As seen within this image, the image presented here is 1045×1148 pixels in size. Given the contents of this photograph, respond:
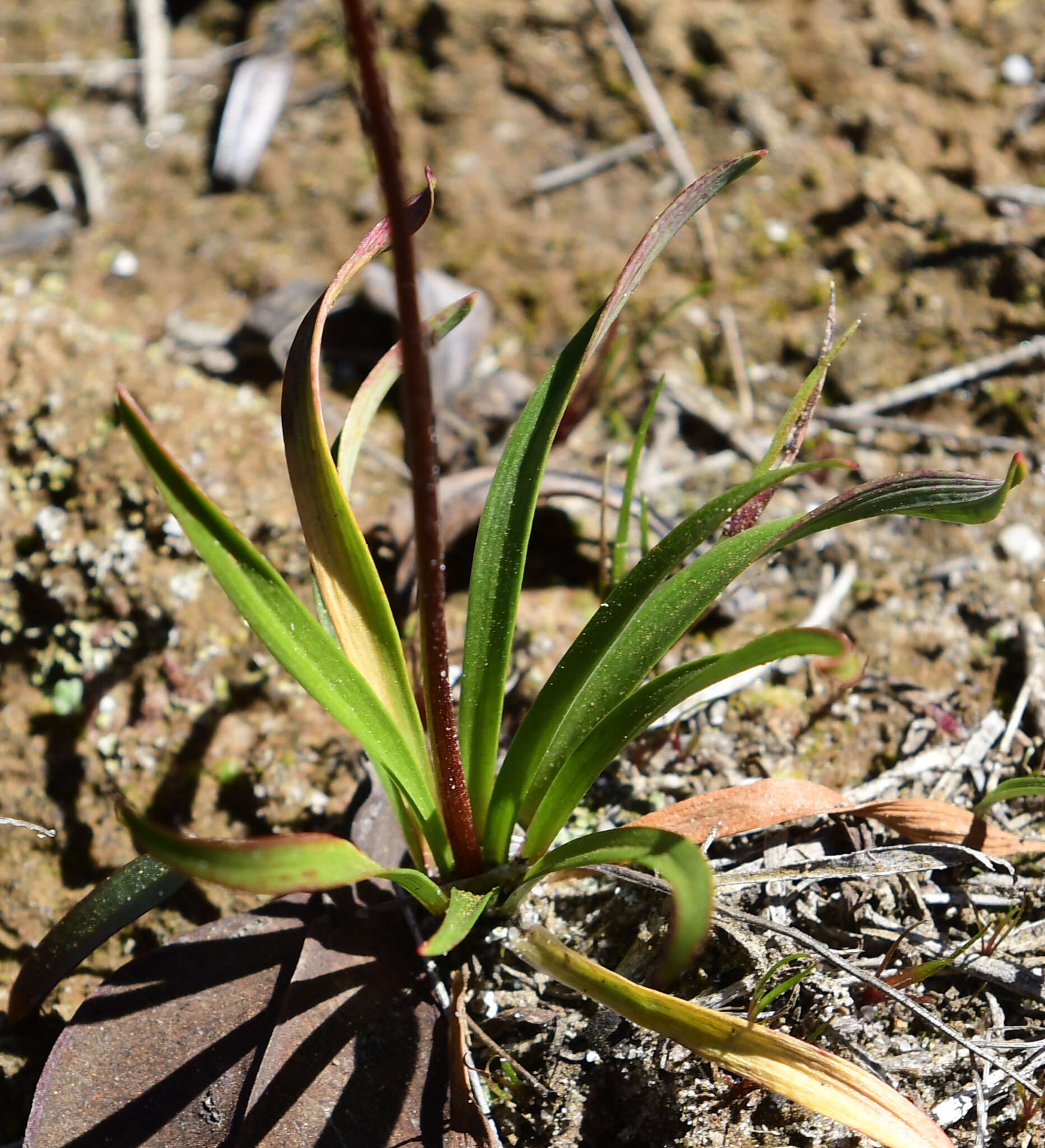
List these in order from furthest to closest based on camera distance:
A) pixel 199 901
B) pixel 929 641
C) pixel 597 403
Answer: pixel 597 403 → pixel 929 641 → pixel 199 901

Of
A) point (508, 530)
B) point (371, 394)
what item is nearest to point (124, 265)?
point (371, 394)

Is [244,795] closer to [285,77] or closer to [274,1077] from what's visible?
[274,1077]

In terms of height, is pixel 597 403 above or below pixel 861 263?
below

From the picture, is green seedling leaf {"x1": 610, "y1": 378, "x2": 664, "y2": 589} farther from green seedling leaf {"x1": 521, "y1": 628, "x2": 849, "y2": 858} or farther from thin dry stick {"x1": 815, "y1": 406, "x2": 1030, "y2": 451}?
thin dry stick {"x1": 815, "y1": 406, "x2": 1030, "y2": 451}

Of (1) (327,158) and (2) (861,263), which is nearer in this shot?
(2) (861,263)

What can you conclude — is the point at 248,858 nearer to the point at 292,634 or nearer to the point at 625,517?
the point at 292,634

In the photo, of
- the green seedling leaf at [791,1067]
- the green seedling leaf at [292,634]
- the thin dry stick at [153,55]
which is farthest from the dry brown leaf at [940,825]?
the thin dry stick at [153,55]

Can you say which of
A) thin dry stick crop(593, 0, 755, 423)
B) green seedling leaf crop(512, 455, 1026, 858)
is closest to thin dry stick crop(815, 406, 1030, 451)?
thin dry stick crop(593, 0, 755, 423)

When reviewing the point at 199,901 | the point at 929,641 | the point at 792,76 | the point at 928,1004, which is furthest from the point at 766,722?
the point at 792,76
